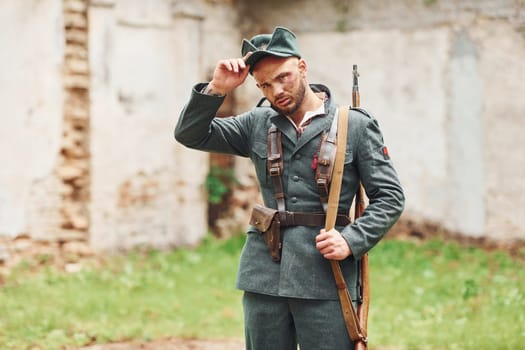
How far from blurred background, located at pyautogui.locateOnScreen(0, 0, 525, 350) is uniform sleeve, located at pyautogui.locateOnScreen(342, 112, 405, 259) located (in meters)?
3.34

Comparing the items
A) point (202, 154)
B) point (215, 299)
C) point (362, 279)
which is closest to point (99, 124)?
point (202, 154)

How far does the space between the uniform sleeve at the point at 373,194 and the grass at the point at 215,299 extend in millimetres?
2645

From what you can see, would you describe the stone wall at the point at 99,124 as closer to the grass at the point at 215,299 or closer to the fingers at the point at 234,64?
the grass at the point at 215,299

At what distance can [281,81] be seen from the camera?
10.5 feet

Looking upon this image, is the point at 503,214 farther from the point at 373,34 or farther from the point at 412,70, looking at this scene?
the point at 373,34

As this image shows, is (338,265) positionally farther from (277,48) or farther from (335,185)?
(277,48)

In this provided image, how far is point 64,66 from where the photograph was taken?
828 cm

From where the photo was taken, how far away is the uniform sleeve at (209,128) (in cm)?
329

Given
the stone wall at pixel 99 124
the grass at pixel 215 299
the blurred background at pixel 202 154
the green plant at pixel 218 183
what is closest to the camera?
the grass at pixel 215 299

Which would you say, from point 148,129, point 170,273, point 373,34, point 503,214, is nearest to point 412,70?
point 373,34

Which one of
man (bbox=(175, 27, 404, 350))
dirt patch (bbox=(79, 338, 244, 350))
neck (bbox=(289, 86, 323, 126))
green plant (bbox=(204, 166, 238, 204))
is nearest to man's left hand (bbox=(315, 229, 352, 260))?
man (bbox=(175, 27, 404, 350))

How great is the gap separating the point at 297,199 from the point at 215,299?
3942mm

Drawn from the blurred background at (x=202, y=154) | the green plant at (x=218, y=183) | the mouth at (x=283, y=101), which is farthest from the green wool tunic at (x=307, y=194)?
the green plant at (x=218, y=183)

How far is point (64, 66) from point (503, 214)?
18.0ft
